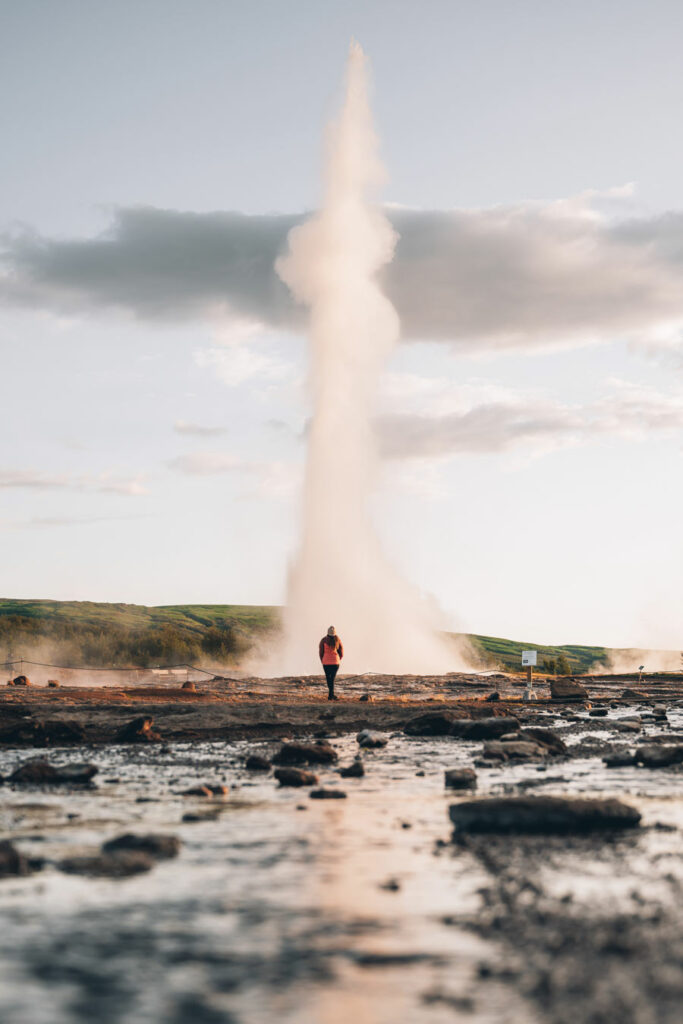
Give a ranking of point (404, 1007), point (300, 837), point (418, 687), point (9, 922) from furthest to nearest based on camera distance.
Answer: point (418, 687), point (300, 837), point (9, 922), point (404, 1007)

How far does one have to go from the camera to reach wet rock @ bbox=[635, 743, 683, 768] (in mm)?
14188

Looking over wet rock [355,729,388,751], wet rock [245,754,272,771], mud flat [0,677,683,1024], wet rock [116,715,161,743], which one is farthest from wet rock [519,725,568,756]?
wet rock [116,715,161,743]

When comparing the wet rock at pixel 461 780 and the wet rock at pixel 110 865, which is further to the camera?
the wet rock at pixel 461 780

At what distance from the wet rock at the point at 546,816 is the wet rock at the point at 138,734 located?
11223 millimetres

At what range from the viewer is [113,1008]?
4.45 m

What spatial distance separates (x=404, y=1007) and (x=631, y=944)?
1490mm

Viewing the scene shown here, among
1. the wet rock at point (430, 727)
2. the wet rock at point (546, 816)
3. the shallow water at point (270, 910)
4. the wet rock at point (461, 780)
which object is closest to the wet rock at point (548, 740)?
the wet rock at point (430, 727)

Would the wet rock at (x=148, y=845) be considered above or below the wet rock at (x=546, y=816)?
below

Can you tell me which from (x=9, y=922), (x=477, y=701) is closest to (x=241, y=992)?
(x=9, y=922)

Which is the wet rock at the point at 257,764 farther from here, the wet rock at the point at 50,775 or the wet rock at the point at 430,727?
the wet rock at the point at 430,727

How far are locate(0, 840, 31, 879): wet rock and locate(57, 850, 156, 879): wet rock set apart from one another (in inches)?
10.0

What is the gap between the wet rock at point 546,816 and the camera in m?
8.47

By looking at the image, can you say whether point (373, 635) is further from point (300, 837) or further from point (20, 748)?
point (300, 837)

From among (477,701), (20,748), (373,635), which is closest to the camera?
(20,748)
